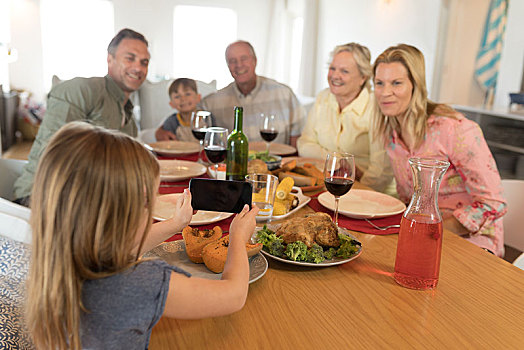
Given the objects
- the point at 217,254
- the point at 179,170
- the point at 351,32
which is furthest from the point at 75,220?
the point at 351,32

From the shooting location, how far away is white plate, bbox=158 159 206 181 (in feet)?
5.40

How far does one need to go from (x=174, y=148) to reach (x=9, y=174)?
0.74 m

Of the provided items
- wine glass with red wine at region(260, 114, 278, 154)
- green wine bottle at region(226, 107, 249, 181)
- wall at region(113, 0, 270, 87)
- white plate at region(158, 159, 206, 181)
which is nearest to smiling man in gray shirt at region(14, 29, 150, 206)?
wall at region(113, 0, 270, 87)

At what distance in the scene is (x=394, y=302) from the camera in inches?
33.1

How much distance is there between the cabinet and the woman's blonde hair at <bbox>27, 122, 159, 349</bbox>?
3639 mm

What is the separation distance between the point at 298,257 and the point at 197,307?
1.04 ft

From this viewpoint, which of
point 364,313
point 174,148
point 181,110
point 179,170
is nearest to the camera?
point 364,313

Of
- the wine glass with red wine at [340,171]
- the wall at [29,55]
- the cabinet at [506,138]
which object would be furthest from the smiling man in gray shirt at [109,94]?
the cabinet at [506,138]

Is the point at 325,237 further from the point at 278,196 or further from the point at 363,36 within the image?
the point at 363,36

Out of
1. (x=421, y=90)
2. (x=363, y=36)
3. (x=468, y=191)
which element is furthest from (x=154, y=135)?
(x=363, y=36)

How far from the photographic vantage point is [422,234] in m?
0.90

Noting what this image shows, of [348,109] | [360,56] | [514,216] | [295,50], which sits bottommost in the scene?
[514,216]

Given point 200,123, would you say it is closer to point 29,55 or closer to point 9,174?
point 9,174

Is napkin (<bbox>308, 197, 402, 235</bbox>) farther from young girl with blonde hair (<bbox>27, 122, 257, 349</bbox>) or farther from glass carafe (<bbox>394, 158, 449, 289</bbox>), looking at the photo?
young girl with blonde hair (<bbox>27, 122, 257, 349</bbox>)
